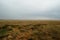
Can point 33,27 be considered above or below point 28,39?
above

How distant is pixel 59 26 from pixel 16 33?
2.14m

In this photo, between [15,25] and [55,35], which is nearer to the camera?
[55,35]

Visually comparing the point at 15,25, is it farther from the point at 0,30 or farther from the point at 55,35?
the point at 55,35

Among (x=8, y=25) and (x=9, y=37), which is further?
(x=8, y=25)

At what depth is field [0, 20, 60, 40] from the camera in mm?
7909

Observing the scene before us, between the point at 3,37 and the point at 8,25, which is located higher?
the point at 8,25

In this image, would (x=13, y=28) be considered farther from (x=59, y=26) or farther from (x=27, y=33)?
(x=59, y=26)

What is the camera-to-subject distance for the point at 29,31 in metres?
8.25

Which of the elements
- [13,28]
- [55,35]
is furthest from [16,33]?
[55,35]

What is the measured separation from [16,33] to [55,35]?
72.3 inches

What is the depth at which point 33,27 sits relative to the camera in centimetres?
839

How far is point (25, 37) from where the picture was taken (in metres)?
8.04

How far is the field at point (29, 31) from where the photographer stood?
7.91 meters

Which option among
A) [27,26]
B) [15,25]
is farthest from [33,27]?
[15,25]
